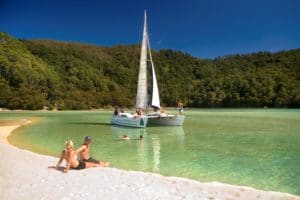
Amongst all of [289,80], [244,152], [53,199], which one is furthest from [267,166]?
[289,80]

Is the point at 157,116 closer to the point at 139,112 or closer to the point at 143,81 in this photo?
the point at 139,112

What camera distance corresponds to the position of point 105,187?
8.59 metres

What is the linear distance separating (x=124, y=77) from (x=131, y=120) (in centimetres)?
12776

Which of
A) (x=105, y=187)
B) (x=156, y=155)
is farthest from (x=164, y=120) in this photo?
(x=105, y=187)

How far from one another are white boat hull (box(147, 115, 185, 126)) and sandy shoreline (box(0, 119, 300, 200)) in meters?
20.7

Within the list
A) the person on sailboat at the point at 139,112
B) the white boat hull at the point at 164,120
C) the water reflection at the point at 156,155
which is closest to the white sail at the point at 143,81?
the person on sailboat at the point at 139,112

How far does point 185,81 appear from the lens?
16200cm

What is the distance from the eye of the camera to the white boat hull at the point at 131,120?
101 feet

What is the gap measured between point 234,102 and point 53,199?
119154 millimetres

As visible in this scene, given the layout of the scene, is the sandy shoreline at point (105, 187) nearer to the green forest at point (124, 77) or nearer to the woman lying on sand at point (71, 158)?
the woman lying on sand at point (71, 158)

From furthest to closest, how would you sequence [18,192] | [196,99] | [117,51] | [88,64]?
[117,51] < [88,64] < [196,99] < [18,192]

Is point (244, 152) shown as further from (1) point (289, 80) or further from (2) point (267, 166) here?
(1) point (289, 80)

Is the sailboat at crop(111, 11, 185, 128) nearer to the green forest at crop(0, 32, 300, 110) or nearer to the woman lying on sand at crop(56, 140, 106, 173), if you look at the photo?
the woman lying on sand at crop(56, 140, 106, 173)

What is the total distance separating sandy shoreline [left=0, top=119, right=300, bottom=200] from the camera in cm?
Result: 786
